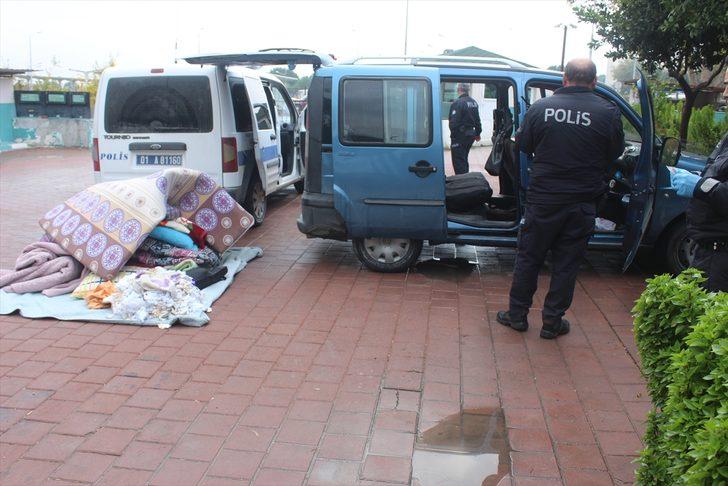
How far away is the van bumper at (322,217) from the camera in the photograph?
255 inches

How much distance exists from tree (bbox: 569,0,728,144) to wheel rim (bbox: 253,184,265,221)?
5285 millimetres

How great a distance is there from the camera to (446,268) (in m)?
6.93

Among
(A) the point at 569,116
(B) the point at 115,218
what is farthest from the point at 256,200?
(A) the point at 569,116

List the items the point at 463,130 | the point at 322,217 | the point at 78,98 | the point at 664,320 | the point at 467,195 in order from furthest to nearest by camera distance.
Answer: the point at 78,98 → the point at 463,130 → the point at 467,195 → the point at 322,217 → the point at 664,320

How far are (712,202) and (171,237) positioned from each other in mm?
4568

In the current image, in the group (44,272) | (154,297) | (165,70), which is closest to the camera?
(154,297)

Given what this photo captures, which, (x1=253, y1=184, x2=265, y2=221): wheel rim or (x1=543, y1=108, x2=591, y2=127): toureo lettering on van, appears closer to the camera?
(x1=543, y1=108, x2=591, y2=127): toureo lettering on van

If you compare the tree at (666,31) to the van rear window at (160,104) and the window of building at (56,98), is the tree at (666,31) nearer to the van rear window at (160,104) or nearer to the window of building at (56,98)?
the van rear window at (160,104)

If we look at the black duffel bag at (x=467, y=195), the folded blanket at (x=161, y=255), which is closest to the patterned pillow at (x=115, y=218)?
the folded blanket at (x=161, y=255)

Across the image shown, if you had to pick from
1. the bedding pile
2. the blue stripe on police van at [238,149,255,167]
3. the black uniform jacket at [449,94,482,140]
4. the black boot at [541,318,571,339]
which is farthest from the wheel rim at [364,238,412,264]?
the black uniform jacket at [449,94,482,140]

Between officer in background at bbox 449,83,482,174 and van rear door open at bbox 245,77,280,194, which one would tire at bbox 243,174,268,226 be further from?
officer in background at bbox 449,83,482,174

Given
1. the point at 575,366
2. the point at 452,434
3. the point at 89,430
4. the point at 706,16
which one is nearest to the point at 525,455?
the point at 452,434

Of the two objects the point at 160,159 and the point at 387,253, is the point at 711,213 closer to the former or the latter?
the point at 387,253

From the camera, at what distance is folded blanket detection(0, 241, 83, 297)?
5.82 metres
